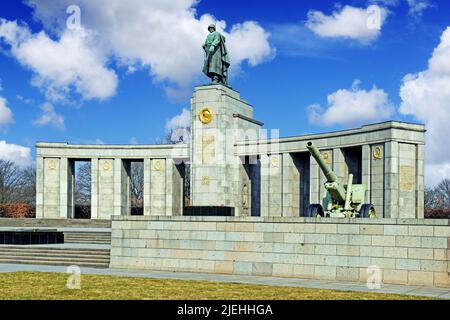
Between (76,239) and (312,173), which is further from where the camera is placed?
(312,173)

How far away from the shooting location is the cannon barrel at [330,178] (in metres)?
21.3

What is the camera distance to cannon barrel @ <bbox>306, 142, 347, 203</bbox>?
21.3 meters

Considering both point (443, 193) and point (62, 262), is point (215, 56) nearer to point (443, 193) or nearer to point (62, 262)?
point (62, 262)

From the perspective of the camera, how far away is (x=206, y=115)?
36938 millimetres

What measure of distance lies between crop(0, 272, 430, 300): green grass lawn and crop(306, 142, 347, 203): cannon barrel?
658 centimetres

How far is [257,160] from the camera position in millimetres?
40844

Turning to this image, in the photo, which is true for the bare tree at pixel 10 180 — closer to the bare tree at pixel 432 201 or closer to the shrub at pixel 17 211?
the shrub at pixel 17 211

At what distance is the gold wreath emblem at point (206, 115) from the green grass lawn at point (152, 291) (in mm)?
20195

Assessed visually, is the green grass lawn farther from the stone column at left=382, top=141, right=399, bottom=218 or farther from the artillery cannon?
the stone column at left=382, top=141, right=399, bottom=218

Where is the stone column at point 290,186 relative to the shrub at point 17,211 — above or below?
above

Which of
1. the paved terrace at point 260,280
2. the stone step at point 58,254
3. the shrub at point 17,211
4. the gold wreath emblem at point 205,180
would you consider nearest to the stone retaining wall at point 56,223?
the gold wreath emblem at point 205,180
